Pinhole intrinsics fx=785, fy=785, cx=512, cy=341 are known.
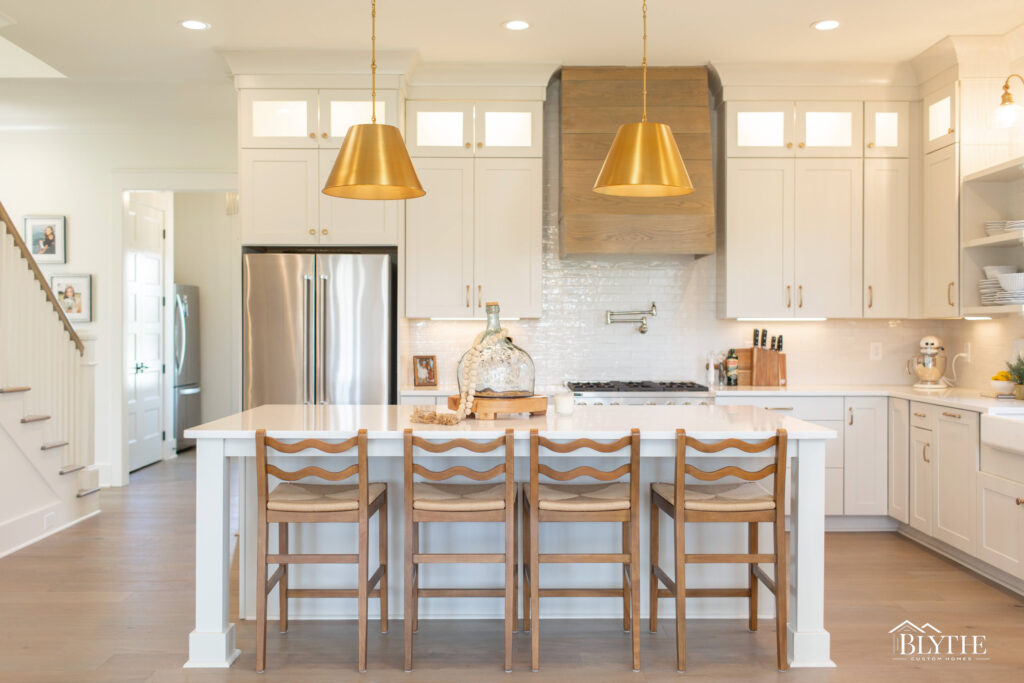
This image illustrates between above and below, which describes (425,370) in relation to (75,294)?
below

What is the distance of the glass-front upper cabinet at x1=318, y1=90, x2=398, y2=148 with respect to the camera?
489 cm

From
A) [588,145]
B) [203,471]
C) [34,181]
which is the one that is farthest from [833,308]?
[34,181]

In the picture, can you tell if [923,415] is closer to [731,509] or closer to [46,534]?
[731,509]

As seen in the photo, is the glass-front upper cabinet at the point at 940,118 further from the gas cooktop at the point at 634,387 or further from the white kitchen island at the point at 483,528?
the white kitchen island at the point at 483,528

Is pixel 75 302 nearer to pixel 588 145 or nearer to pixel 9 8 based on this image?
pixel 9 8

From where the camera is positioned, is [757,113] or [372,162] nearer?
[372,162]

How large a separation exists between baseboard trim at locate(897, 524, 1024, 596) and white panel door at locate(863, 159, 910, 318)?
4.56 feet

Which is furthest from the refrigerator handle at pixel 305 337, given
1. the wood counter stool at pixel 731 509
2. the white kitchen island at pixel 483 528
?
the wood counter stool at pixel 731 509

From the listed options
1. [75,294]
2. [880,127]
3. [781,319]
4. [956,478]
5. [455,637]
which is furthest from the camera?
[75,294]

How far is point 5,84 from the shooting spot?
563cm

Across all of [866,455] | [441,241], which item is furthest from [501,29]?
[866,455]

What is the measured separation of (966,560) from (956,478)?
445 mm

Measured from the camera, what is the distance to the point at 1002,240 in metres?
4.33

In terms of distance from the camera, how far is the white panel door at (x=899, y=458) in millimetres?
4723
